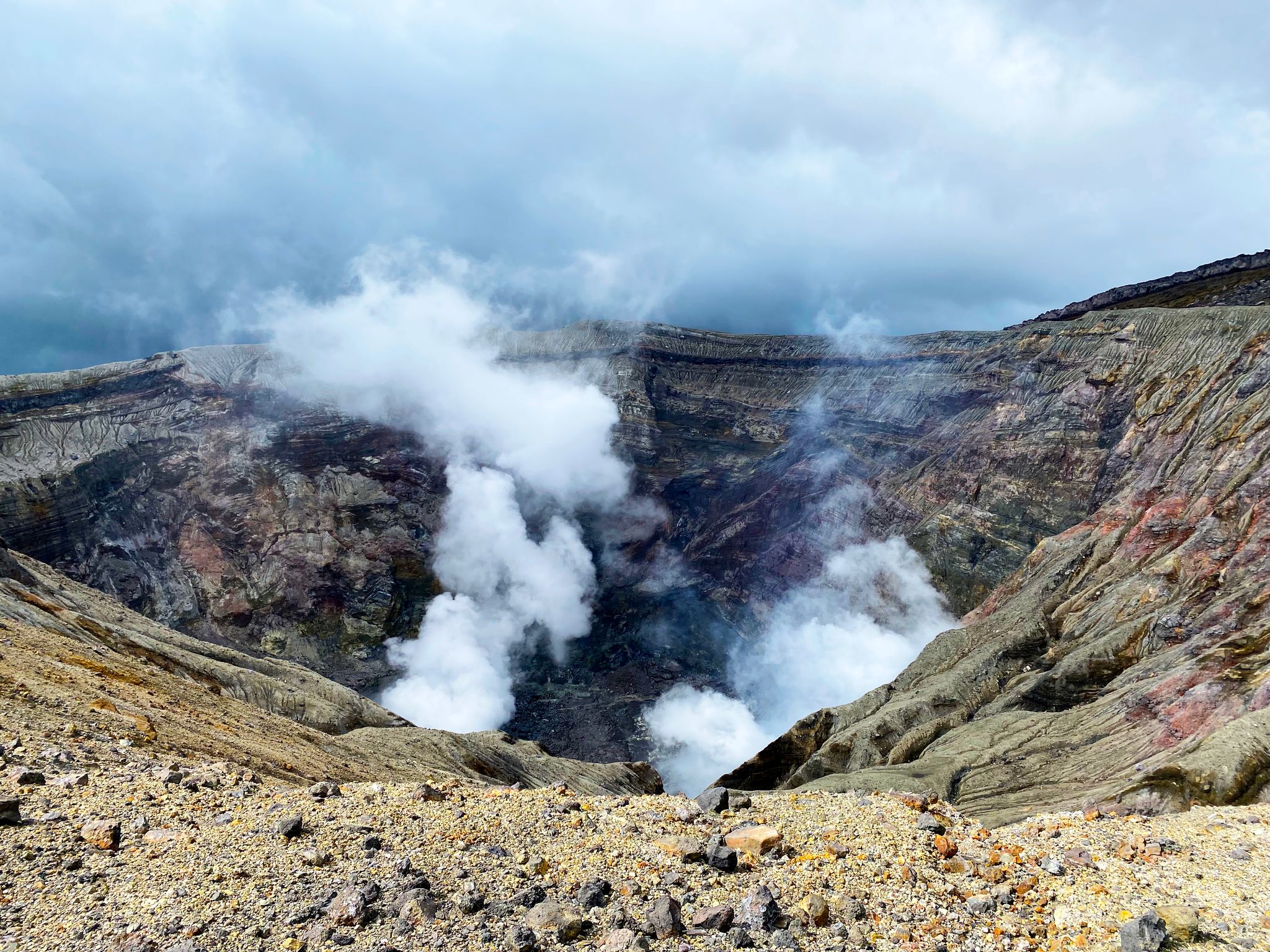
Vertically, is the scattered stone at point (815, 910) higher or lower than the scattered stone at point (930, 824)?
lower

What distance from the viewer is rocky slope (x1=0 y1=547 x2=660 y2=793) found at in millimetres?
14211

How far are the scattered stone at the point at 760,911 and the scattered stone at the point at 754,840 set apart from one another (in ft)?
3.75

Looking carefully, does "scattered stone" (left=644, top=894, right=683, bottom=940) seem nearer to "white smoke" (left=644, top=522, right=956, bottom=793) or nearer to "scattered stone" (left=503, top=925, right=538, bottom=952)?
"scattered stone" (left=503, top=925, right=538, bottom=952)

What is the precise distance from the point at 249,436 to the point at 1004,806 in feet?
250

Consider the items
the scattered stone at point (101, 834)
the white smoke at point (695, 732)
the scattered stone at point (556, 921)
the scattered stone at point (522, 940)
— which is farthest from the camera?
the white smoke at point (695, 732)

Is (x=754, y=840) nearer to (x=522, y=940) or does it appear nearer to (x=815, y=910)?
(x=815, y=910)

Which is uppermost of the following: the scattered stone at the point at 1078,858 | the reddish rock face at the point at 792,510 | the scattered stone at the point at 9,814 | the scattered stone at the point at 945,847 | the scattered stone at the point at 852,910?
the reddish rock face at the point at 792,510

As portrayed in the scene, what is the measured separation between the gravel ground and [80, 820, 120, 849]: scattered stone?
0.14 feet

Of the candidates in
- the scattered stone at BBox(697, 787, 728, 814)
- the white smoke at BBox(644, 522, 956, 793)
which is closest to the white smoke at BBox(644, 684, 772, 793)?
the white smoke at BBox(644, 522, 956, 793)

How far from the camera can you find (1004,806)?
2562 cm

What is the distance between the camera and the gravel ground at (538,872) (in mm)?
7844

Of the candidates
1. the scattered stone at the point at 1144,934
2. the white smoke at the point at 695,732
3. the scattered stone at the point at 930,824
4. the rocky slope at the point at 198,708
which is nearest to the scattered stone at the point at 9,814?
the rocky slope at the point at 198,708

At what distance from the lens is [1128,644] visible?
34875 mm

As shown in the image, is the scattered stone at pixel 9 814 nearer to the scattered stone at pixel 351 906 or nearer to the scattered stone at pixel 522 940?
the scattered stone at pixel 351 906
